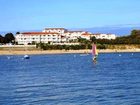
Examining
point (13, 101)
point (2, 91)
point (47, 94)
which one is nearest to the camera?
point (13, 101)

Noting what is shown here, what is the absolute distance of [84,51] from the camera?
182250 mm

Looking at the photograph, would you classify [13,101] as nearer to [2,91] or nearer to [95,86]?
[2,91]

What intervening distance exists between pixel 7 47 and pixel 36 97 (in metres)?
154

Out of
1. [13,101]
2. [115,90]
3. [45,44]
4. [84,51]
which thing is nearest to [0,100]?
[13,101]

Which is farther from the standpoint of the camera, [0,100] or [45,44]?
[45,44]

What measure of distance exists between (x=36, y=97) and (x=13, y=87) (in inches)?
→ 331

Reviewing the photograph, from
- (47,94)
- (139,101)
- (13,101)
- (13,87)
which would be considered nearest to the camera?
(139,101)

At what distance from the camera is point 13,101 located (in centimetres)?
3186

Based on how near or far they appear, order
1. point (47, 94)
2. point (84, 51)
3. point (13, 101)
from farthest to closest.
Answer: point (84, 51) < point (47, 94) < point (13, 101)

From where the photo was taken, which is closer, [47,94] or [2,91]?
[47,94]

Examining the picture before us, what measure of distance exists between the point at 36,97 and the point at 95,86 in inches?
311

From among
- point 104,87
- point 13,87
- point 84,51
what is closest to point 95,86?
point 104,87

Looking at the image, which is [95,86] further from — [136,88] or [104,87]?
[136,88]

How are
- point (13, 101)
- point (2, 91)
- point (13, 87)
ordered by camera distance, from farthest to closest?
point (13, 87) < point (2, 91) < point (13, 101)
